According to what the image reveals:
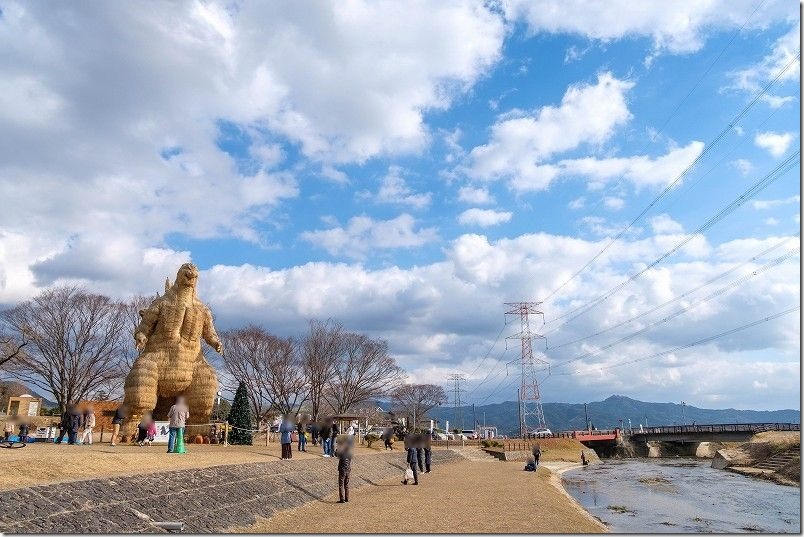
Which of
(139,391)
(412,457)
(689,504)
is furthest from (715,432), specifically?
(139,391)

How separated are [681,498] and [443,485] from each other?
12.2 meters

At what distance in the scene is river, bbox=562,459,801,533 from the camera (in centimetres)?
1689

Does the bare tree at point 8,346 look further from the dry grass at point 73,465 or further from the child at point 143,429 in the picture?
the dry grass at point 73,465

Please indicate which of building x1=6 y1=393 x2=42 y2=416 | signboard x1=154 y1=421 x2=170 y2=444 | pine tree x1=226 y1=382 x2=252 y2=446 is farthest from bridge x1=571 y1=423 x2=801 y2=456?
signboard x1=154 y1=421 x2=170 y2=444

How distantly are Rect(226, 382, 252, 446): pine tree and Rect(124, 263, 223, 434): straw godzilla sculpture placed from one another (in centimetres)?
317

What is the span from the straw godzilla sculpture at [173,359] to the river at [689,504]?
541 inches

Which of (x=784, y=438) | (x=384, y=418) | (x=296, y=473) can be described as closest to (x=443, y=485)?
(x=296, y=473)

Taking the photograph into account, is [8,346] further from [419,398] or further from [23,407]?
[419,398]

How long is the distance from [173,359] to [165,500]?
35.1 ft

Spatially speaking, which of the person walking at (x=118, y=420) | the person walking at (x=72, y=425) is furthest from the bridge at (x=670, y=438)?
the person walking at (x=72, y=425)

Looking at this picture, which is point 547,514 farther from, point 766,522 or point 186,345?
point 186,345

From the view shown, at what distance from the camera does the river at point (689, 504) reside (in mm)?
16891

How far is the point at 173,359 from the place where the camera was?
1984 cm

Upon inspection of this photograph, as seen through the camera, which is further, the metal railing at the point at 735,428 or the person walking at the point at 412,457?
the metal railing at the point at 735,428
